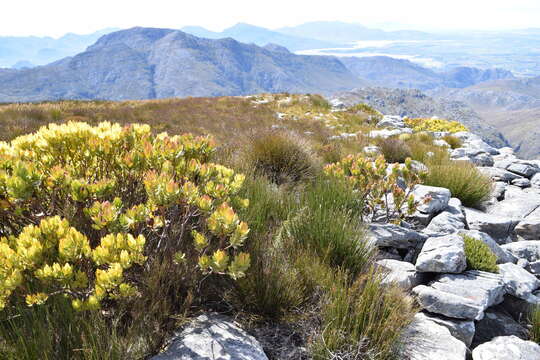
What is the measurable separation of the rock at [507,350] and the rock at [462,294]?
0.81 ft

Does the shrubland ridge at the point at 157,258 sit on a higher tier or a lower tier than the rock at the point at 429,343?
higher

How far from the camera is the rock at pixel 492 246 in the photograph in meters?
4.05

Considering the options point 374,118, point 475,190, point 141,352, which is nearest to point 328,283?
point 141,352

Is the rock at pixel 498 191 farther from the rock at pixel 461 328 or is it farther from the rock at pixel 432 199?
the rock at pixel 461 328

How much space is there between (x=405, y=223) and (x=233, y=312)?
3.08 m

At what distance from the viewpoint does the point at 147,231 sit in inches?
106

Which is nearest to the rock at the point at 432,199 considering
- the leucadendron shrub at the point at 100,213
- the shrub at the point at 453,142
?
the leucadendron shrub at the point at 100,213

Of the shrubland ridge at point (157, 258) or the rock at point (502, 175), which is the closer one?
the shrubland ridge at point (157, 258)

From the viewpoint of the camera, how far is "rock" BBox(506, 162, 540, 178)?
908 cm

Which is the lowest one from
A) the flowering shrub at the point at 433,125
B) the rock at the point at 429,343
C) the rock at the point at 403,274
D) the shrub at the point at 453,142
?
the flowering shrub at the point at 433,125

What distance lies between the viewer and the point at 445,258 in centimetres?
347

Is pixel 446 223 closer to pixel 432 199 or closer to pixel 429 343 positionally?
pixel 432 199

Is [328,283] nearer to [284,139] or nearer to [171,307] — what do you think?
[171,307]

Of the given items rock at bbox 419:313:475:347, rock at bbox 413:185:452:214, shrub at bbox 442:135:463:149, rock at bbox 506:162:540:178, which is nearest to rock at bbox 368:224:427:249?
rock at bbox 413:185:452:214
